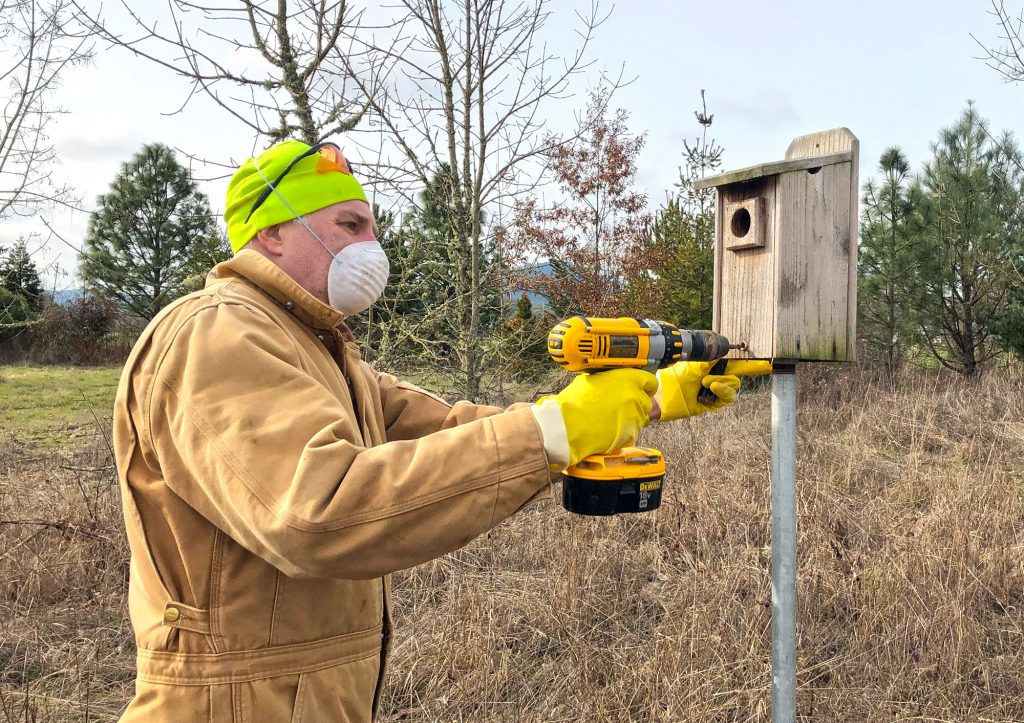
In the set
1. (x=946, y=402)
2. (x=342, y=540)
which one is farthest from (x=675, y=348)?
(x=946, y=402)

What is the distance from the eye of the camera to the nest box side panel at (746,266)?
7.87ft

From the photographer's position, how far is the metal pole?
7.29 feet

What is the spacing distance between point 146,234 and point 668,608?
27.1 metres

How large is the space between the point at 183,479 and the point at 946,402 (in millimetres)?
8464

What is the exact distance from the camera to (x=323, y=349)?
5.38ft

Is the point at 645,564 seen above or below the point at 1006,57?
below

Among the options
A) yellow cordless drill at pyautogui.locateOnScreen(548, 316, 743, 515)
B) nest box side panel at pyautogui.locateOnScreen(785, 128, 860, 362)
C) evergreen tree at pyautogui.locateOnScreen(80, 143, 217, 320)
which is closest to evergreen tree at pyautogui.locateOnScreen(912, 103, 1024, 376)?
nest box side panel at pyautogui.locateOnScreen(785, 128, 860, 362)

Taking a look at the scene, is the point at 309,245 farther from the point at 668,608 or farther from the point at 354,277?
the point at 668,608

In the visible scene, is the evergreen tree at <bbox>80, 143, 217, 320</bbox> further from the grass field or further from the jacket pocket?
the jacket pocket

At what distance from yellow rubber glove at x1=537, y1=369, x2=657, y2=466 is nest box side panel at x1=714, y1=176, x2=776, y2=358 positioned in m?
0.95

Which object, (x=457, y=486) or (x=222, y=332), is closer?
(x=457, y=486)

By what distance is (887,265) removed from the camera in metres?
10.9

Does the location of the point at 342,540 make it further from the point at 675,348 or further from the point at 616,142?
the point at 616,142

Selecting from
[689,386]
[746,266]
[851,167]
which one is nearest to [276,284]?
[689,386]
